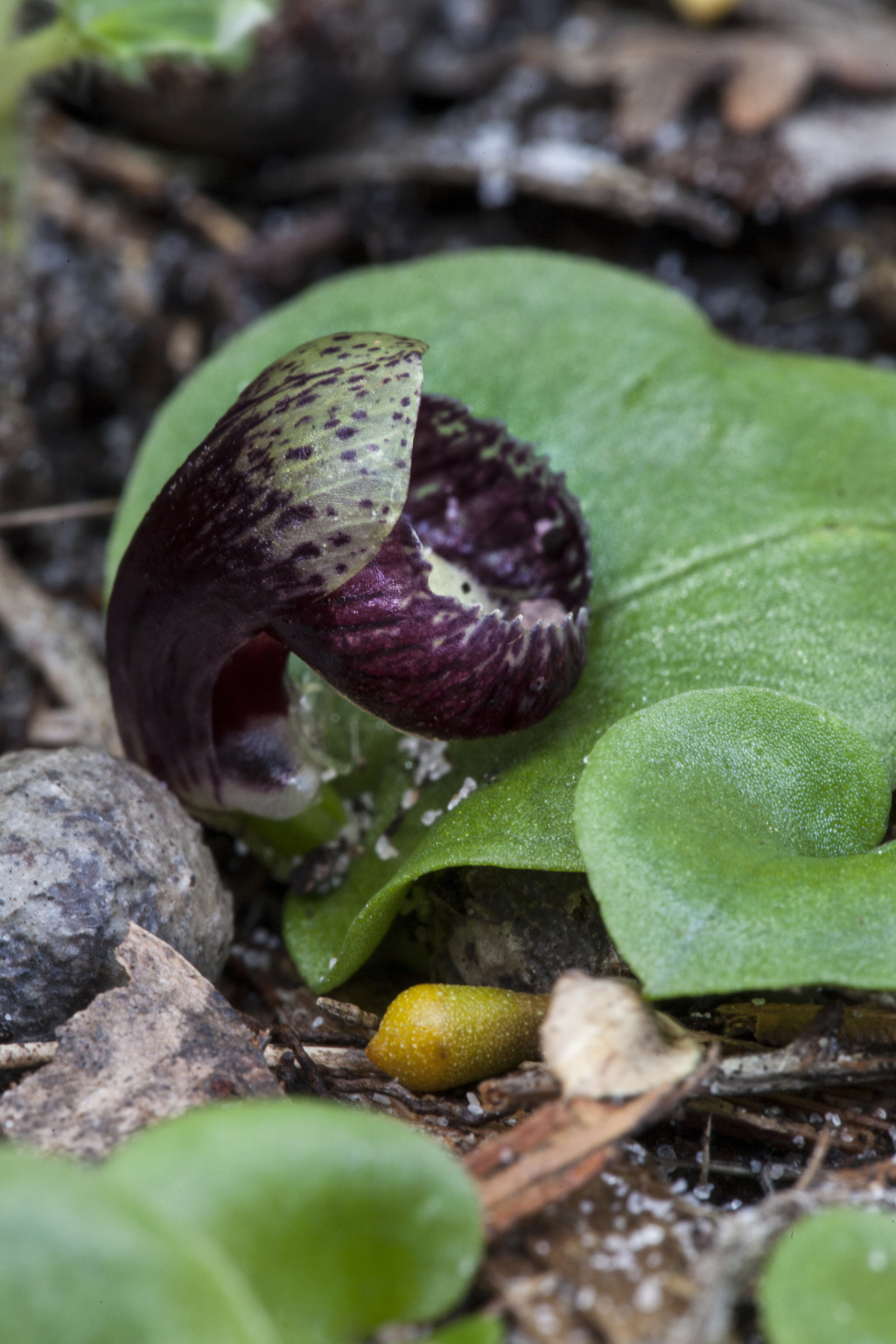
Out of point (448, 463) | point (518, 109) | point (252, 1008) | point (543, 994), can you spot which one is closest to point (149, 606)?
point (448, 463)

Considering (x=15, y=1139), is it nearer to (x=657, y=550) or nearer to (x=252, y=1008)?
(x=252, y=1008)

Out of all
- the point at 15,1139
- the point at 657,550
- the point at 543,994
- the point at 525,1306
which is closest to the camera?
the point at 525,1306

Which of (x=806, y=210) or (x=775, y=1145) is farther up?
(x=806, y=210)

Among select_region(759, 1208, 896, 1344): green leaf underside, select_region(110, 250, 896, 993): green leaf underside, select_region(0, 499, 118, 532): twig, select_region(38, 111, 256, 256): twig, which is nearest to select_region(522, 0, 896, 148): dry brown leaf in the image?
select_region(38, 111, 256, 256): twig

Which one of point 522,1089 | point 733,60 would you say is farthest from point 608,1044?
point 733,60

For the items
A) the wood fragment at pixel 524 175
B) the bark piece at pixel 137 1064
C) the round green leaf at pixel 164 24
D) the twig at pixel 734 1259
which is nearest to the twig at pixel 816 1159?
the twig at pixel 734 1259
